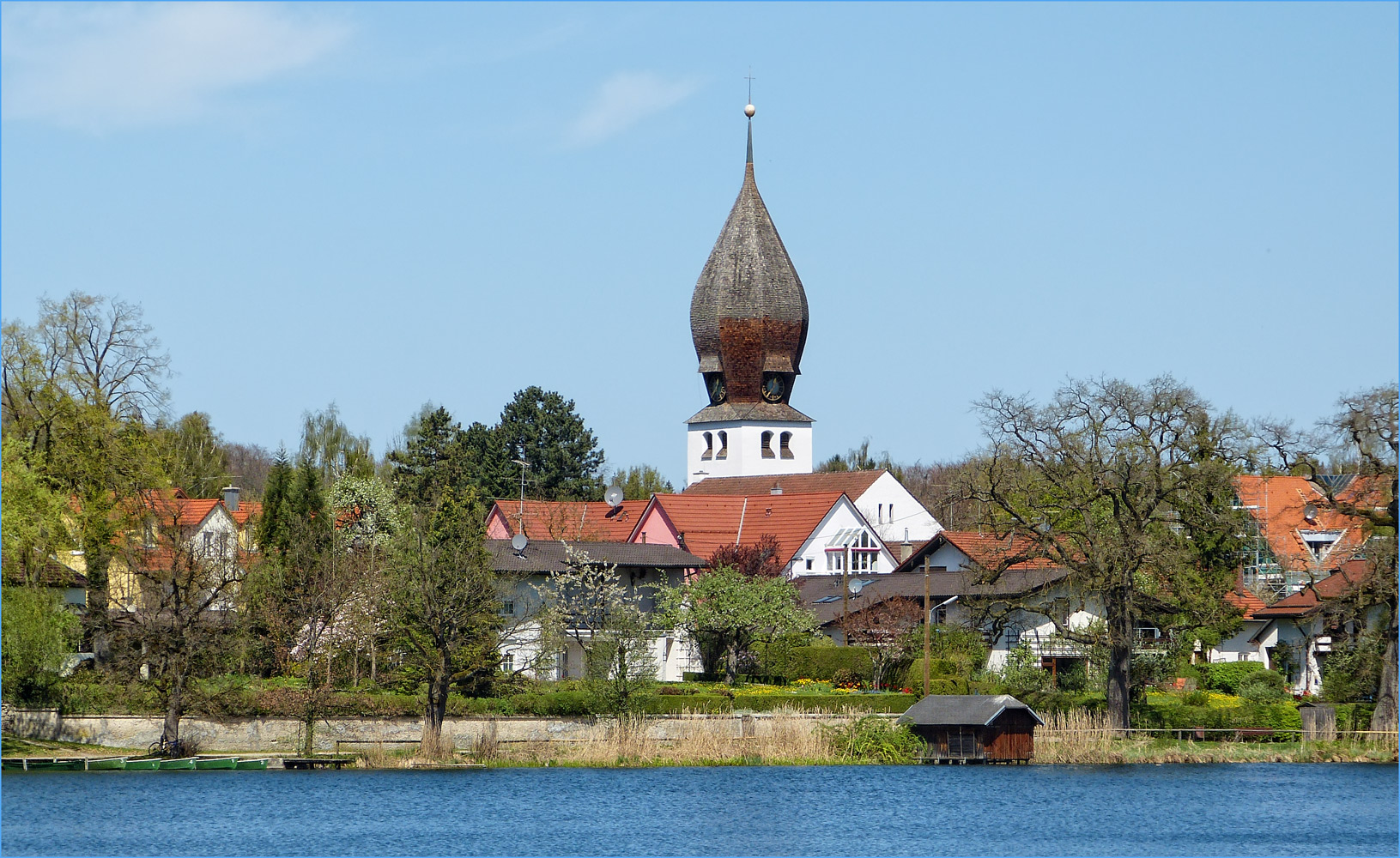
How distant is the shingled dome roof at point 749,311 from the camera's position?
11044 cm

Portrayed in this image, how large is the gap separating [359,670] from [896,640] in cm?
1748

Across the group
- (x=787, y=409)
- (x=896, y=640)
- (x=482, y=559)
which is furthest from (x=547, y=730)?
(x=787, y=409)

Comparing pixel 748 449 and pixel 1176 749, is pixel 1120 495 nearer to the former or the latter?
pixel 1176 749

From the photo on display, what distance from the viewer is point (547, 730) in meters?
56.1

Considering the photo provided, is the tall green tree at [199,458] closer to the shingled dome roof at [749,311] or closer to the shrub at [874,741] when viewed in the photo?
the shingled dome roof at [749,311]

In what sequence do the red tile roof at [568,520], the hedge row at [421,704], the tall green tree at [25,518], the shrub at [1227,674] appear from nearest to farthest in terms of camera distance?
the tall green tree at [25,518]
the hedge row at [421,704]
the shrub at [1227,674]
the red tile roof at [568,520]

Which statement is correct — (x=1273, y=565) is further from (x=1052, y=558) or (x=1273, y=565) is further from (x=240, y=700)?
(x=240, y=700)

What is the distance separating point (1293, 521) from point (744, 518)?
23.9m

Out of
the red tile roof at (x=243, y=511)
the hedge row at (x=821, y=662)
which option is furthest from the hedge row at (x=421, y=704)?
the red tile roof at (x=243, y=511)

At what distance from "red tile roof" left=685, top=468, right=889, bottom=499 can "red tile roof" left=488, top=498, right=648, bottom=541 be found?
21.6 feet

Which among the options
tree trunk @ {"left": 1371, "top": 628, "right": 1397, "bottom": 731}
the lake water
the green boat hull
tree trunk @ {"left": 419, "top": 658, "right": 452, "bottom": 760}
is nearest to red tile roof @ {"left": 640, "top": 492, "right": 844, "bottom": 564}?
tree trunk @ {"left": 419, "top": 658, "right": 452, "bottom": 760}

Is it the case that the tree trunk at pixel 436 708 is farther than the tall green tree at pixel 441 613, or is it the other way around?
the tall green tree at pixel 441 613

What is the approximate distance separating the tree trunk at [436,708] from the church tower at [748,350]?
2302 inches

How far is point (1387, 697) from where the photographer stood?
181ft
